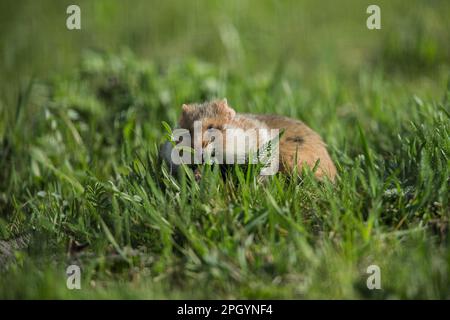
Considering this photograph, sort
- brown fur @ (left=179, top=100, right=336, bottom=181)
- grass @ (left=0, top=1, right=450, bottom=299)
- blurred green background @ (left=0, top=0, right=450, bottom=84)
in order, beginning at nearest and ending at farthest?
grass @ (left=0, top=1, right=450, bottom=299) → brown fur @ (left=179, top=100, right=336, bottom=181) → blurred green background @ (left=0, top=0, right=450, bottom=84)

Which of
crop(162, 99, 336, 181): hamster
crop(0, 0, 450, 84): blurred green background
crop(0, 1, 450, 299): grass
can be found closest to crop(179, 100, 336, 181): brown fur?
crop(162, 99, 336, 181): hamster

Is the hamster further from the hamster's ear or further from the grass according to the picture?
the grass

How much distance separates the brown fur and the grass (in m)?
0.12

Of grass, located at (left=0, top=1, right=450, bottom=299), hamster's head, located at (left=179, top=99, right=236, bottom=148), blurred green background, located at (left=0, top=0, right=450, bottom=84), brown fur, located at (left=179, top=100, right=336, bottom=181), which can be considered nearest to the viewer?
grass, located at (left=0, top=1, right=450, bottom=299)

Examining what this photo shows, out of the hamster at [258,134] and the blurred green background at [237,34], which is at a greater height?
the blurred green background at [237,34]

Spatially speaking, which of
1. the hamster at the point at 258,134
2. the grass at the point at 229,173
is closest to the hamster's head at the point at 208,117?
the hamster at the point at 258,134

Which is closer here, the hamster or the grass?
the grass

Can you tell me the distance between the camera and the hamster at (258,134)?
3906mm

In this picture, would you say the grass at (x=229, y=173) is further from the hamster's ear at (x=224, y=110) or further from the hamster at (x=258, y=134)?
the hamster's ear at (x=224, y=110)

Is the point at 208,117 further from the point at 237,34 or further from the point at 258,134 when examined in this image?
the point at 237,34

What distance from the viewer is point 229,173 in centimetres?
383

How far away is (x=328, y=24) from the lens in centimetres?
795

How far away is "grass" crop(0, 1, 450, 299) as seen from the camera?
3.21m

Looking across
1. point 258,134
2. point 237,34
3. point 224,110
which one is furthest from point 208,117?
point 237,34
